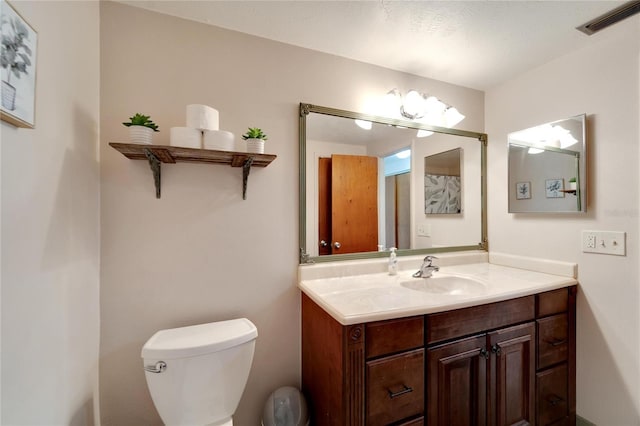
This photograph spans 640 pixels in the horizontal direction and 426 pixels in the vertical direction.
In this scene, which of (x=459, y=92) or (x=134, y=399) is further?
(x=459, y=92)

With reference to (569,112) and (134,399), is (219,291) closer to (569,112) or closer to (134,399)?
(134,399)

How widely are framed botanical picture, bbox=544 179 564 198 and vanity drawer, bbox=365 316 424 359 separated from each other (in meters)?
1.23

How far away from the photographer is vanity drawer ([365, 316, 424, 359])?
936mm

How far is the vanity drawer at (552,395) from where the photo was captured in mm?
1277

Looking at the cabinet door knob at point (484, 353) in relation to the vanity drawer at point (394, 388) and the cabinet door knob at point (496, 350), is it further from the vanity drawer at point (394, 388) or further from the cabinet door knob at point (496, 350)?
the vanity drawer at point (394, 388)

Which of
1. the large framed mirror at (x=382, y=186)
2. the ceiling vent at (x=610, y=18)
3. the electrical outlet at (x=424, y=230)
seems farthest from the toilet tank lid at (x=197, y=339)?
the ceiling vent at (x=610, y=18)

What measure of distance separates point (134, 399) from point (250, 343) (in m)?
0.62

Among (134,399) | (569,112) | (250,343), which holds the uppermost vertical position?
(569,112)

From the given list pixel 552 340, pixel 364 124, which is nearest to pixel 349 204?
pixel 364 124

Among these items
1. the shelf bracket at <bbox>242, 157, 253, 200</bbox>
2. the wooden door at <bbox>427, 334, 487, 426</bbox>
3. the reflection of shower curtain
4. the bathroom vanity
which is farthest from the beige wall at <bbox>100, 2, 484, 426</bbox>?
the reflection of shower curtain

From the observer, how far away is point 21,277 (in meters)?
0.71

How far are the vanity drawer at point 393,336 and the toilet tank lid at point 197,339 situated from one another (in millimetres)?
505

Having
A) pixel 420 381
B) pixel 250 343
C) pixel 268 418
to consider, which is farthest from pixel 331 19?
pixel 268 418

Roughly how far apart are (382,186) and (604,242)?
118 cm
